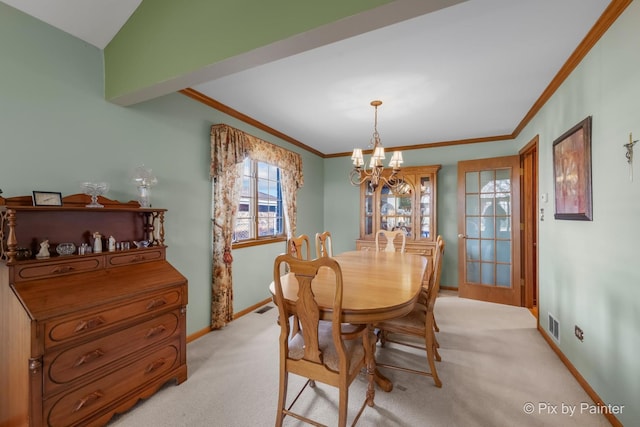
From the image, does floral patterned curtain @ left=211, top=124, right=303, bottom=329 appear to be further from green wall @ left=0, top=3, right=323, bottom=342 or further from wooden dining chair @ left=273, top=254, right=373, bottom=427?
wooden dining chair @ left=273, top=254, right=373, bottom=427

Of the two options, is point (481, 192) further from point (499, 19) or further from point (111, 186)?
point (111, 186)

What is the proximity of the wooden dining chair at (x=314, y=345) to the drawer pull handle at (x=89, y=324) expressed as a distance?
1058 mm

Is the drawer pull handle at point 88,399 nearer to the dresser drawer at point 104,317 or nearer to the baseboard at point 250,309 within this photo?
the dresser drawer at point 104,317

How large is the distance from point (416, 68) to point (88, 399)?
128 inches

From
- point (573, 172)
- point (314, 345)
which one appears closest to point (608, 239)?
point (573, 172)

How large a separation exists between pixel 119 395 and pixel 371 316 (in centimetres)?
167

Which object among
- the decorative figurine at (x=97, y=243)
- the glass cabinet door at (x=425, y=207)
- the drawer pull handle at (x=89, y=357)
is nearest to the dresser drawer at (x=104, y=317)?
the drawer pull handle at (x=89, y=357)

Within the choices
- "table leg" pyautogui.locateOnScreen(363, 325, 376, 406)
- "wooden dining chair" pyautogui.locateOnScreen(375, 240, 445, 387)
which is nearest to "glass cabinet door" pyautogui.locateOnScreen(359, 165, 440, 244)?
"wooden dining chair" pyautogui.locateOnScreen(375, 240, 445, 387)

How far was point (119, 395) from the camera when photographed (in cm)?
170

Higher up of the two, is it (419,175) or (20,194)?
(419,175)

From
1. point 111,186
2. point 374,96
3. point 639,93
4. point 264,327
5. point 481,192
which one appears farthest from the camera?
point 481,192

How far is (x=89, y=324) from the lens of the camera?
5.08 feet

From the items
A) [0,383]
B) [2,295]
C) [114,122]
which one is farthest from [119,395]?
[114,122]

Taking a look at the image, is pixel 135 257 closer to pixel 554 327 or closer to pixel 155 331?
pixel 155 331
